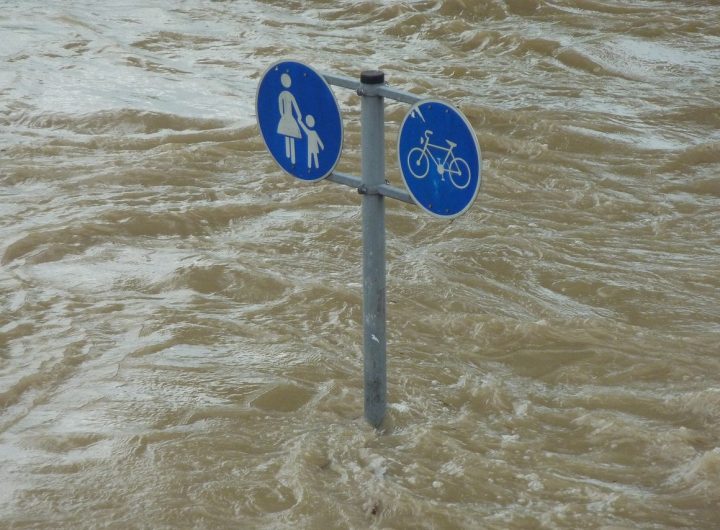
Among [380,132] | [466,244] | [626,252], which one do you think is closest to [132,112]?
[466,244]

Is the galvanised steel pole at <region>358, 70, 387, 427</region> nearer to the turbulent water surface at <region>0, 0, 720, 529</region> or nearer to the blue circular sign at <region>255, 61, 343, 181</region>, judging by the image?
the blue circular sign at <region>255, 61, 343, 181</region>

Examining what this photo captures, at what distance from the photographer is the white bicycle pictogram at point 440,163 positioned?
109 inches

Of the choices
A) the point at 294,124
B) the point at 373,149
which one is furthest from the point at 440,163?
the point at 294,124

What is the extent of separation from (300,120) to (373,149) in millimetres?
246

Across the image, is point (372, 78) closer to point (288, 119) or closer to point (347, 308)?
point (288, 119)

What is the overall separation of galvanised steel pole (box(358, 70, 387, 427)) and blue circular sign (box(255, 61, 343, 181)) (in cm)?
9

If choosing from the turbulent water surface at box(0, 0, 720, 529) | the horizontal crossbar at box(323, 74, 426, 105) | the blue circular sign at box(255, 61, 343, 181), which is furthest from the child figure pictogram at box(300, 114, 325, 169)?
the turbulent water surface at box(0, 0, 720, 529)

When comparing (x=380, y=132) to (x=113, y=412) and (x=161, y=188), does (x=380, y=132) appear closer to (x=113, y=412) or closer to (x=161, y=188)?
(x=113, y=412)

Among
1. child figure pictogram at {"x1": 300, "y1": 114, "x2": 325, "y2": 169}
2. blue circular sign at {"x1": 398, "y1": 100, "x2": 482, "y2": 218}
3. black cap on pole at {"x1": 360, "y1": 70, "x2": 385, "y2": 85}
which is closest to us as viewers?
blue circular sign at {"x1": 398, "y1": 100, "x2": 482, "y2": 218}

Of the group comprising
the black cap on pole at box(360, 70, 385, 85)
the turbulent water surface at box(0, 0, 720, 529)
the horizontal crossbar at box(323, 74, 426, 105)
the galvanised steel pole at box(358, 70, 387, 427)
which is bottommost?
the turbulent water surface at box(0, 0, 720, 529)

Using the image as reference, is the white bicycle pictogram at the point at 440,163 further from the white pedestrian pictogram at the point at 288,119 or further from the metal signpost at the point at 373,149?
the white pedestrian pictogram at the point at 288,119

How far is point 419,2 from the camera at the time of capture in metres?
10.3

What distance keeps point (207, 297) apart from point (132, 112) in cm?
284

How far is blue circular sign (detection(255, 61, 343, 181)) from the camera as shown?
9.91 feet
